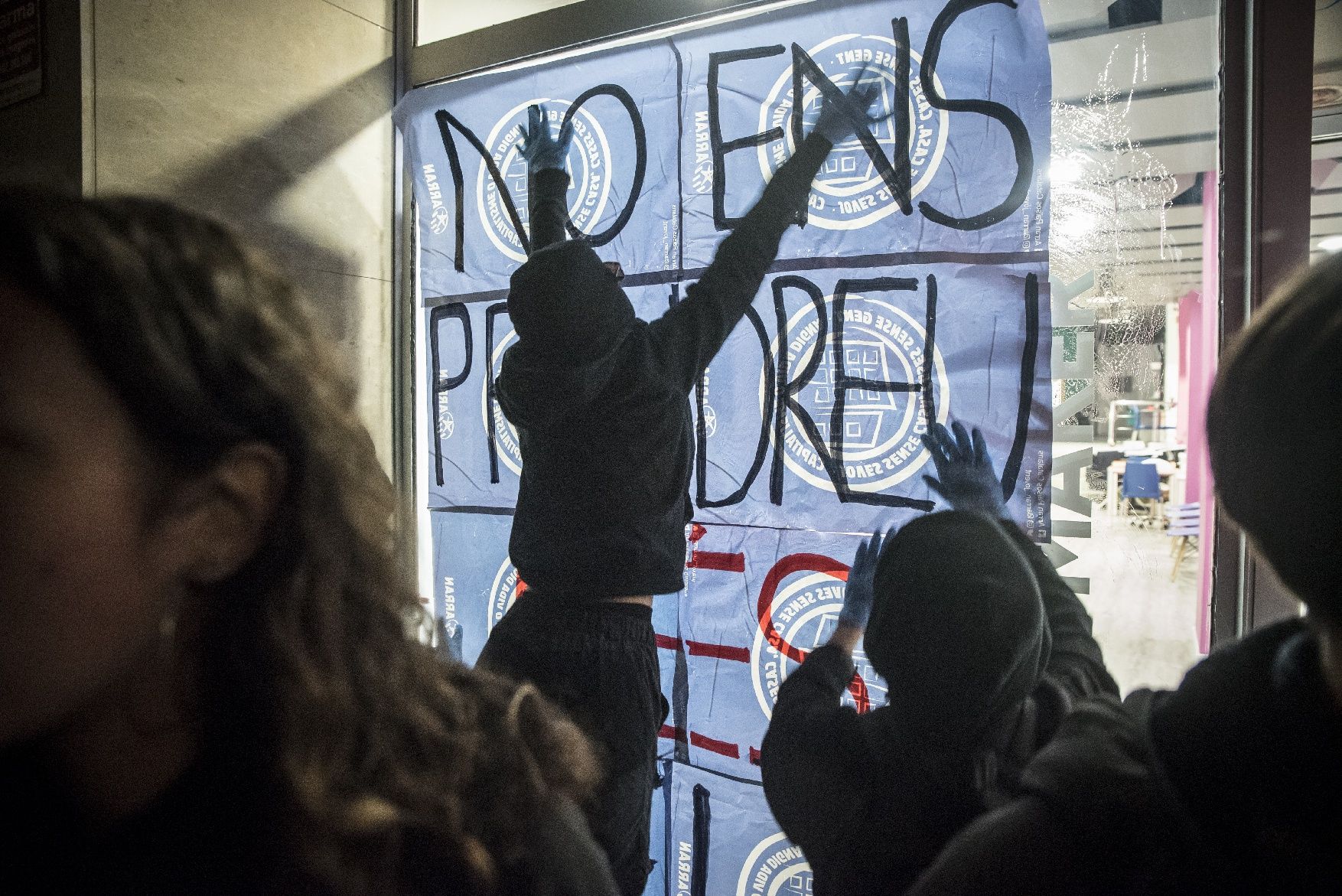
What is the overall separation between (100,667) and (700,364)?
1054 millimetres

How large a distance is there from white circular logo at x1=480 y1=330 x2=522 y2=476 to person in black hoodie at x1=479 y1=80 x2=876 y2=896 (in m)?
0.09

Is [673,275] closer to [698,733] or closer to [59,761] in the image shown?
[698,733]

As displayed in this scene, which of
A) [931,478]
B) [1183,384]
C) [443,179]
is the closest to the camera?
[1183,384]

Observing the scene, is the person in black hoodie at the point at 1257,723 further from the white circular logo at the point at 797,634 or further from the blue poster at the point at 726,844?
the blue poster at the point at 726,844

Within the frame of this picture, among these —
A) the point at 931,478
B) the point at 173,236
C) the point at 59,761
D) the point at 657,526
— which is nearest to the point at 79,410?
the point at 173,236

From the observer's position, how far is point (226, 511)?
0.78 m

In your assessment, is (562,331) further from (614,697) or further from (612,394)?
(614,697)

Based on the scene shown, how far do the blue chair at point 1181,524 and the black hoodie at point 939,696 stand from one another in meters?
0.17

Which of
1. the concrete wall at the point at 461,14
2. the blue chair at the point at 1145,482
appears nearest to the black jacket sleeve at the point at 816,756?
the blue chair at the point at 1145,482

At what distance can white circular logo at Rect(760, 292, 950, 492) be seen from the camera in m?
1.34

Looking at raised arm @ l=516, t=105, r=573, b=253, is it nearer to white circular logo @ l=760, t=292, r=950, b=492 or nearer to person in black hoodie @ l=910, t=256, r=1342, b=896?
white circular logo @ l=760, t=292, r=950, b=492

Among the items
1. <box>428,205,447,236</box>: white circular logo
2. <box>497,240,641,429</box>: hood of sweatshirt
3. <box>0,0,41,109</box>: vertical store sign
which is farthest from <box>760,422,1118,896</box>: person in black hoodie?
<box>0,0,41,109</box>: vertical store sign

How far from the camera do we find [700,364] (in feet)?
4.98

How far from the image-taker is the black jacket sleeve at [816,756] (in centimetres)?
133
